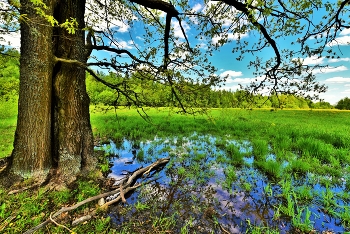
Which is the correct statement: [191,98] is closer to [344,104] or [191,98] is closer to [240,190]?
[240,190]

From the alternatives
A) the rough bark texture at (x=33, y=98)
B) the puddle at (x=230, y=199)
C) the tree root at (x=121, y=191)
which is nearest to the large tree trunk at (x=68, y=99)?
the rough bark texture at (x=33, y=98)

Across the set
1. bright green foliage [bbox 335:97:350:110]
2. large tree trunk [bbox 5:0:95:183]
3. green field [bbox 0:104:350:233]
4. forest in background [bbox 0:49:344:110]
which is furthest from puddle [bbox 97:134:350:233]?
bright green foliage [bbox 335:97:350:110]

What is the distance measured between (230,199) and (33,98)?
454 cm

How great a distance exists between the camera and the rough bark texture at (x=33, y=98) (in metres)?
3.56

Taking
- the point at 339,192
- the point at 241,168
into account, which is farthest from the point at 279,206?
the point at 241,168

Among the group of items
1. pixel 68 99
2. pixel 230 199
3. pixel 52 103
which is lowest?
pixel 230 199

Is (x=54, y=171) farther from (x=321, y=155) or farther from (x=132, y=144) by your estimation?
(x=321, y=155)

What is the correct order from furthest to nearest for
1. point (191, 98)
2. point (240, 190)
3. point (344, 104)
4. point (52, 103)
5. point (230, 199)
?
1. point (344, 104)
2. point (191, 98)
3. point (240, 190)
4. point (52, 103)
5. point (230, 199)

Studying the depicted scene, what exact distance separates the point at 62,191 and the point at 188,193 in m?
2.63

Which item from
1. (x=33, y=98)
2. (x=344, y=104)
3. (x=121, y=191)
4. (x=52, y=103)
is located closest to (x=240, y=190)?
(x=121, y=191)

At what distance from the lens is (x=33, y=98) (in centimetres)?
361

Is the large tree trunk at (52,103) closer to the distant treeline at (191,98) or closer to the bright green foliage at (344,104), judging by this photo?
the distant treeline at (191,98)

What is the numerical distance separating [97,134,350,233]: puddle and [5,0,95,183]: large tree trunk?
1.45 metres

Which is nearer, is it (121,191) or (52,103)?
(121,191)
